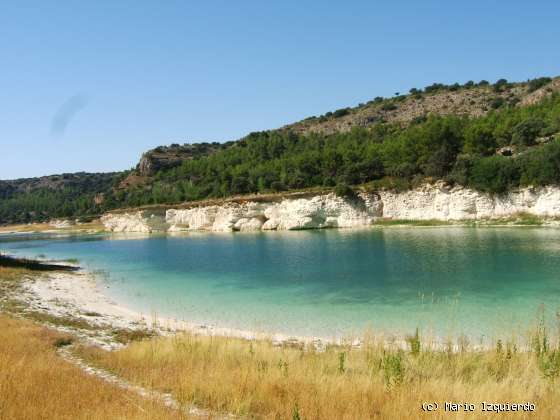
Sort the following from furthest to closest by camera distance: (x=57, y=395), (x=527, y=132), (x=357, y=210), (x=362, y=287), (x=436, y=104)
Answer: (x=436, y=104) → (x=357, y=210) → (x=527, y=132) → (x=362, y=287) → (x=57, y=395)

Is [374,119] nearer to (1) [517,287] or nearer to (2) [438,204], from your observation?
(2) [438,204]

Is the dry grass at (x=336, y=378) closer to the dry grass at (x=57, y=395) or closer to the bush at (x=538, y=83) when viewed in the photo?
the dry grass at (x=57, y=395)

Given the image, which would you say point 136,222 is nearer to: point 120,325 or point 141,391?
point 120,325

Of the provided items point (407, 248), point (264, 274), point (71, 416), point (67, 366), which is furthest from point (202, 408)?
point (407, 248)

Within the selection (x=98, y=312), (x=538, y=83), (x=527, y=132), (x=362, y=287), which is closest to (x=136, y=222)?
(x=527, y=132)

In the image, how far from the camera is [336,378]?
744 cm

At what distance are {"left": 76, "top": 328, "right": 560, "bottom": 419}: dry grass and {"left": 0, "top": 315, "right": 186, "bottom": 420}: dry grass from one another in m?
0.92

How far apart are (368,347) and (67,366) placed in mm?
6338

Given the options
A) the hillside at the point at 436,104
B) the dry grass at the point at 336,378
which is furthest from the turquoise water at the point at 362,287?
the hillside at the point at 436,104

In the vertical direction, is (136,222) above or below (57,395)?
above

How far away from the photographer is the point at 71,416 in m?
5.21

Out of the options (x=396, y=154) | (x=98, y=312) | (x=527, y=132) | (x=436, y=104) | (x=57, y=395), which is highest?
(x=436, y=104)

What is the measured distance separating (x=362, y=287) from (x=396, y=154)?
5454 cm

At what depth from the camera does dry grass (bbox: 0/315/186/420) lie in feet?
17.3
